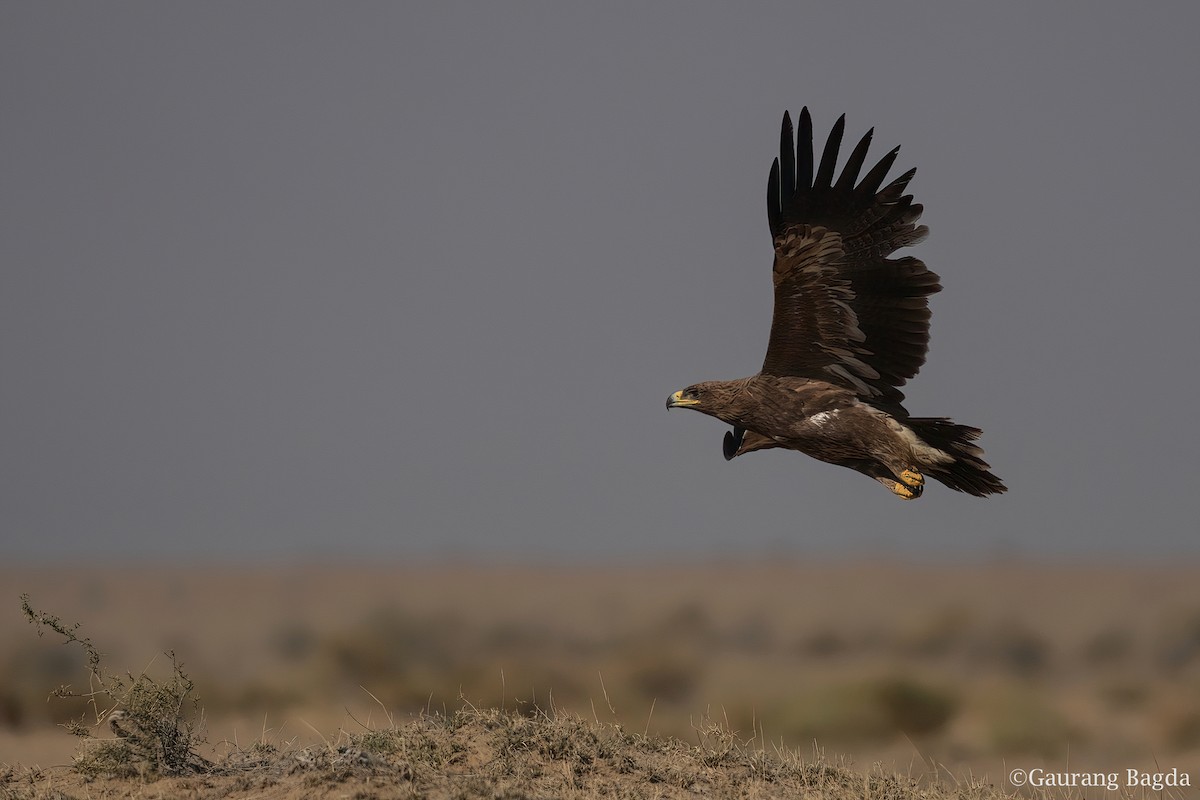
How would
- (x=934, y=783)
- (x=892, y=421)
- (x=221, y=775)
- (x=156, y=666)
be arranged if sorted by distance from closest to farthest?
(x=221, y=775) → (x=156, y=666) → (x=934, y=783) → (x=892, y=421)

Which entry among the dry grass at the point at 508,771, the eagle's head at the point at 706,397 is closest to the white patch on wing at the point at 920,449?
the eagle's head at the point at 706,397

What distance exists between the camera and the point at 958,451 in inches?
334

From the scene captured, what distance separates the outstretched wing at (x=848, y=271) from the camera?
845cm

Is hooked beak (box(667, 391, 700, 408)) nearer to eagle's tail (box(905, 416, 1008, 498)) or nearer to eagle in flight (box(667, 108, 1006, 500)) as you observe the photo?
eagle in flight (box(667, 108, 1006, 500))

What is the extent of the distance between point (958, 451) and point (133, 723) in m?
5.76

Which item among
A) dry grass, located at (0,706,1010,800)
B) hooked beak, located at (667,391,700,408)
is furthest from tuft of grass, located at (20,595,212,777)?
hooked beak, located at (667,391,700,408)

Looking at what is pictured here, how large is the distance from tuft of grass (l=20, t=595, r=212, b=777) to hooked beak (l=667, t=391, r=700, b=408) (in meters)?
4.13

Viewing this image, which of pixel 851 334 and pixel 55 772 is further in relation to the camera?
pixel 851 334

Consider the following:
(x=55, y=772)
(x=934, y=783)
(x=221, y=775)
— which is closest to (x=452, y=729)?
(x=221, y=775)

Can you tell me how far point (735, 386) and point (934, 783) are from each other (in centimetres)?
315

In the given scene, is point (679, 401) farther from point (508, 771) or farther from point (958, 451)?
point (508, 771)

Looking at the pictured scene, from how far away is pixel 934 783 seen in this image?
805 cm

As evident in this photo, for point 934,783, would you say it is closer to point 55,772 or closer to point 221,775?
point 221,775

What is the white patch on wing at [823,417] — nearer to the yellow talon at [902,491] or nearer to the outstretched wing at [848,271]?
the outstretched wing at [848,271]
